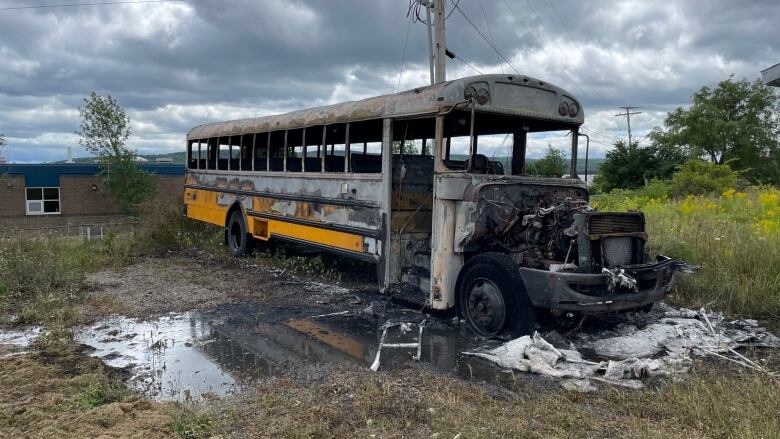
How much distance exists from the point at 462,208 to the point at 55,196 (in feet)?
105

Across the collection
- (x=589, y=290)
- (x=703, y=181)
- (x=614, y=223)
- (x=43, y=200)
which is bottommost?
(x=43, y=200)

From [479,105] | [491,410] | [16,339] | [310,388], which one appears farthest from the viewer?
[479,105]

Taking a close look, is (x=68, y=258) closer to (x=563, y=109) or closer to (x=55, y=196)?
(x=563, y=109)

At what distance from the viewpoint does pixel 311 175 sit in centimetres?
848

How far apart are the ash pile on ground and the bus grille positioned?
1022 millimetres

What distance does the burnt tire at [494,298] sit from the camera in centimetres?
556

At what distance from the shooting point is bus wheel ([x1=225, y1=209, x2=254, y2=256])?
34.5 ft

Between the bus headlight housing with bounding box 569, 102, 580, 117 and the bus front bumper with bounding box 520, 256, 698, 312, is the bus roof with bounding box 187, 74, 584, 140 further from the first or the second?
the bus front bumper with bounding box 520, 256, 698, 312

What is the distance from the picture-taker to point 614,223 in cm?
562

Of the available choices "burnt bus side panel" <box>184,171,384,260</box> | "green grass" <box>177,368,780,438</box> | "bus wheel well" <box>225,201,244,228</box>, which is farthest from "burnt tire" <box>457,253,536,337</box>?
"bus wheel well" <box>225,201,244,228</box>

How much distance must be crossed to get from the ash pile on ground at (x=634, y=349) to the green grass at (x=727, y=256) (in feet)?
1.44

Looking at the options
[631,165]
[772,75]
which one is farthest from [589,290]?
[631,165]

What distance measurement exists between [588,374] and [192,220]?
1024cm

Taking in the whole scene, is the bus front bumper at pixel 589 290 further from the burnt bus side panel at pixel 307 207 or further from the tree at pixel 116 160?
the tree at pixel 116 160
